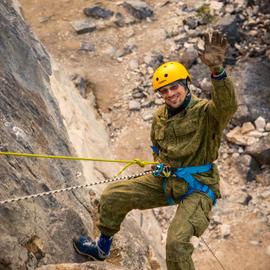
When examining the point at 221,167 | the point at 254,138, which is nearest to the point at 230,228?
the point at 221,167

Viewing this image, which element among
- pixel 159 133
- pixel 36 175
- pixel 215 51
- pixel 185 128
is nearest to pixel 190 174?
pixel 185 128

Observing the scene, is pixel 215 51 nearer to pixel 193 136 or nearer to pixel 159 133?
pixel 193 136

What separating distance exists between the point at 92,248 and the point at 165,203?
114 centimetres

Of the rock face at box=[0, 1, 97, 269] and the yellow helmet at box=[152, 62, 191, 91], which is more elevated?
the yellow helmet at box=[152, 62, 191, 91]

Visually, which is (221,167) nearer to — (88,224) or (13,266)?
(88,224)

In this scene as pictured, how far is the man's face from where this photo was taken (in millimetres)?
5945

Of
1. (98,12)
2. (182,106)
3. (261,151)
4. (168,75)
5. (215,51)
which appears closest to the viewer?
(215,51)

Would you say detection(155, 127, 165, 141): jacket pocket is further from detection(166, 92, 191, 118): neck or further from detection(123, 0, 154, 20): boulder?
detection(123, 0, 154, 20): boulder

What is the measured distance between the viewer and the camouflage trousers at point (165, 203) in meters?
5.50

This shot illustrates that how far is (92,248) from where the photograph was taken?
6430mm

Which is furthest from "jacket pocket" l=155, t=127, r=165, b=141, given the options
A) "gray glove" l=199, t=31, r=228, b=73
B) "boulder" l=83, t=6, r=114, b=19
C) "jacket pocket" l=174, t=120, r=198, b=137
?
"boulder" l=83, t=6, r=114, b=19

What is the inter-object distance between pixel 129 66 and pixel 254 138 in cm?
462

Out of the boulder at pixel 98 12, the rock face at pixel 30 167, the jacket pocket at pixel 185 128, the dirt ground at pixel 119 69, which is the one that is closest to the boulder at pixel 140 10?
the dirt ground at pixel 119 69

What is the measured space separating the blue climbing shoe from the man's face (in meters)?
2.03
